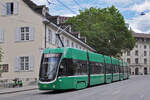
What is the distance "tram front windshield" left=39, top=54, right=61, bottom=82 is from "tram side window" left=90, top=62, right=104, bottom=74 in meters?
5.88

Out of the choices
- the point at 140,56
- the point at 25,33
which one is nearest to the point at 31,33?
the point at 25,33

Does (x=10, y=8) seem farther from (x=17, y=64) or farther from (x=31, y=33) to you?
(x=17, y=64)

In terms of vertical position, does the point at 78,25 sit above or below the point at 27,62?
above

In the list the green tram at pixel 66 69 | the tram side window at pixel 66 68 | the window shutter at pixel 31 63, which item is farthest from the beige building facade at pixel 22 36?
the tram side window at pixel 66 68

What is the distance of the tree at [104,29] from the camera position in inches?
1960

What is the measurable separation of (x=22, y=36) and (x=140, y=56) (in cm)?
8250

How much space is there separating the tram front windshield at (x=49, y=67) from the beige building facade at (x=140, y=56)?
87768 millimetres

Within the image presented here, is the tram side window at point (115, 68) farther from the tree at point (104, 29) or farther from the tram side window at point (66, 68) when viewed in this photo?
the tree at point (104, 29)

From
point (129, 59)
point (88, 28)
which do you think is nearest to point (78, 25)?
point (88, 28)

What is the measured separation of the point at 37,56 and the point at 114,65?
9.33 meters

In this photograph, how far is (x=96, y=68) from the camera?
24094 millimetres

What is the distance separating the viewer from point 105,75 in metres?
27.1

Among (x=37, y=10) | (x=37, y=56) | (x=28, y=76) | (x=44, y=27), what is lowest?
(x=28, y=76)

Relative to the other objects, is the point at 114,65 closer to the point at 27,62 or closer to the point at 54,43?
the point at 54,43
